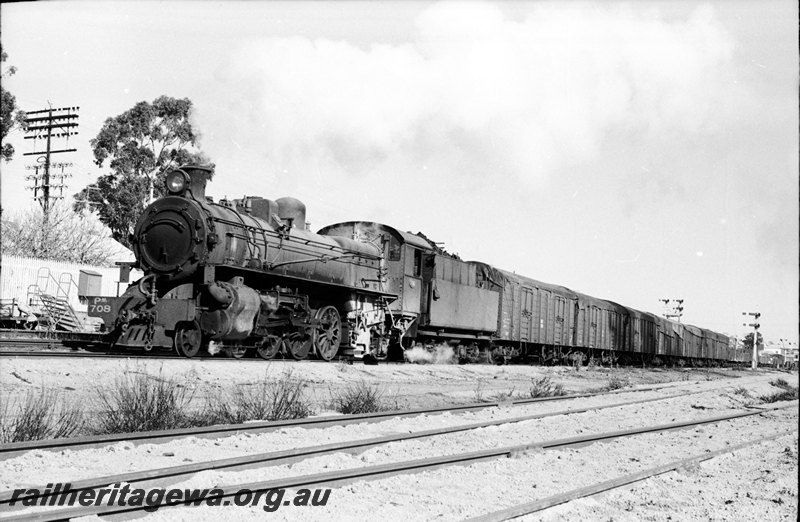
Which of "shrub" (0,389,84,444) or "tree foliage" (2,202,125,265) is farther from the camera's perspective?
"tree foliage" (2,202,125,265)

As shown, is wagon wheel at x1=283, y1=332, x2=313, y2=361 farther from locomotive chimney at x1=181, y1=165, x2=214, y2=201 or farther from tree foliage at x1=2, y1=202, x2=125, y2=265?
tree foliage at x1=2, y1=202, x2=125, y2=265

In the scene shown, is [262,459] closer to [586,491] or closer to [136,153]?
[586,491]

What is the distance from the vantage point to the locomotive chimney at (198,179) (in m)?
15.5

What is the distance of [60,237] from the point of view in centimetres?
4294

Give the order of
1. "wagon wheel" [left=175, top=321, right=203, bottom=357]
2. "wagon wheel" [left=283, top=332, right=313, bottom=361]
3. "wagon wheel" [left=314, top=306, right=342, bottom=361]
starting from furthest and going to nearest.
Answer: "wagon wheel" [left=314, top=306, right=342, bottom=361] → "wagon wheel" [left=283, top=332, right=313, bottom=361] → "wagon wheel" [left=175, top=321, right=203, bottom=357]

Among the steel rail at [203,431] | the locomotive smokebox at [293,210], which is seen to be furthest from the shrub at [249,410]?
the locomotive smokebox at [293,210]

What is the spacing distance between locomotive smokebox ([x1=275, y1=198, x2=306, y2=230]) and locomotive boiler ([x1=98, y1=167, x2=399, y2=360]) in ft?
0.09

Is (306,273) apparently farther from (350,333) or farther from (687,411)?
(687,411)

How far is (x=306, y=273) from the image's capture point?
17156 millimetres

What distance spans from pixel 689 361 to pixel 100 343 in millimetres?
45118

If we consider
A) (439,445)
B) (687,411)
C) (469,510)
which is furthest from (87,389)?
(687,411)

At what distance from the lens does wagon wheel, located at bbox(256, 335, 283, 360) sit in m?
16.6

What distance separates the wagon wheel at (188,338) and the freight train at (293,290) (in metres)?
0.03

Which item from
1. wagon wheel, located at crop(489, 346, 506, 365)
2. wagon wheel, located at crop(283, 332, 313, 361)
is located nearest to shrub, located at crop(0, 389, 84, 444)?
wagon wheel, located at crop(283, 332, 313, 361)
